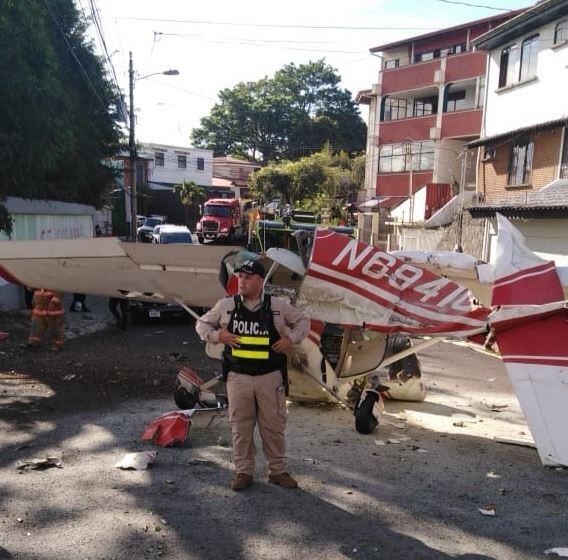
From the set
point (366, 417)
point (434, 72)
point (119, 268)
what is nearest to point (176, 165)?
point (434, 72)

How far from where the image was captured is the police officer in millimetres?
4410

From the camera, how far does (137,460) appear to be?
195 inches

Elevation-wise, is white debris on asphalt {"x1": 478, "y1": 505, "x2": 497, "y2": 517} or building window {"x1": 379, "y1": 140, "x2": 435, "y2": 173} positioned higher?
building window {"x1": 379, "y1": 140, "x2": 435, "y2": 173}

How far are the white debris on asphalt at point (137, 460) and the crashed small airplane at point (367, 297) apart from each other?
27.7 inches

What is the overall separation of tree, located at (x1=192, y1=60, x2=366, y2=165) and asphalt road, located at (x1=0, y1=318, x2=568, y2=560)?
200ft

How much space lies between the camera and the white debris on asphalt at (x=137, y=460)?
193 inches

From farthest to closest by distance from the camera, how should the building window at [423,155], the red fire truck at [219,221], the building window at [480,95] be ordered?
the red fire truck at [219,221] < the building window at [423,155] < the building window at [480,95]

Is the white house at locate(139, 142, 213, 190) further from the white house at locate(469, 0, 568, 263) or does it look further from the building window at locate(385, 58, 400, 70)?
the white house at locate(469, 0, 568, 263)

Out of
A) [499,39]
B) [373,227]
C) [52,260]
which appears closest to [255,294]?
[52,260]

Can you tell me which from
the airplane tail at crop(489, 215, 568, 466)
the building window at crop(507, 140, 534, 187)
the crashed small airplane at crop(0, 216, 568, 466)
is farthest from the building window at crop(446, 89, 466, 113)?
the airplane tail at crop(489, 215, 568, 466)

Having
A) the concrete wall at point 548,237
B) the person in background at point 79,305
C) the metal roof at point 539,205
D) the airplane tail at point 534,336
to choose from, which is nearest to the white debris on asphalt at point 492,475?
the airplane tail at point 534,336

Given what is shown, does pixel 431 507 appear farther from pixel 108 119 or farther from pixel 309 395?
pixel 108 119

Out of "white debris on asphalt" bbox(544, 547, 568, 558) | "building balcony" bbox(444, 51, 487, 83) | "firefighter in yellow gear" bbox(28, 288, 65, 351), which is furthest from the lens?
"building balcony" bbox(444, 51, 487, 83)

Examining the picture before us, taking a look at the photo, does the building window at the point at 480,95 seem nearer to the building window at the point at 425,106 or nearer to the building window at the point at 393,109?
the building window at the point at 425,106
